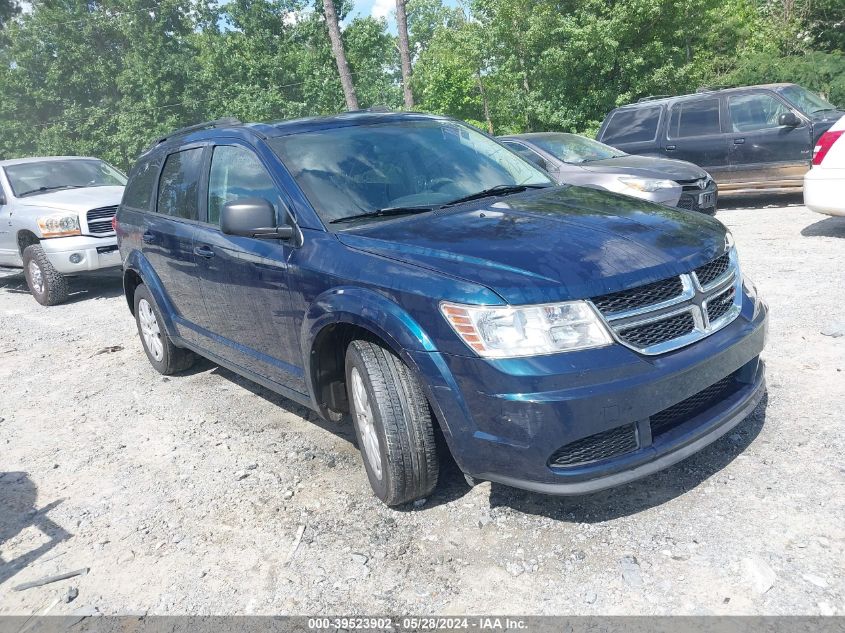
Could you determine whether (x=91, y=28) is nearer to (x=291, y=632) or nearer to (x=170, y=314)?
(x=170, y=314)

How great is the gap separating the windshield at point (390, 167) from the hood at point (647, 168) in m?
5.07

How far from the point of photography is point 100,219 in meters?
9.07

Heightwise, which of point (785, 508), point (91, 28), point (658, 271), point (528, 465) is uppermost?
point (91, 28)

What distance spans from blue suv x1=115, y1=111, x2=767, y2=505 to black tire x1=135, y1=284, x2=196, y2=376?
1.24 metres

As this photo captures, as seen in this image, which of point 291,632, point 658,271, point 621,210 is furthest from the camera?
point 621,210

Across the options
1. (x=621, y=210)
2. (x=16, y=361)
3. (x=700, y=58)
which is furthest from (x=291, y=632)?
(x=700, y=58)

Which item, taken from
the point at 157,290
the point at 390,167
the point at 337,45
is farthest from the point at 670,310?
the point at 337,45

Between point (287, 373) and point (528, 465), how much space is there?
5.38 ft

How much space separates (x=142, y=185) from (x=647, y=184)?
5.94 meters

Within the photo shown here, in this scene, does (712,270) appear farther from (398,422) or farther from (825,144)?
(825,144)

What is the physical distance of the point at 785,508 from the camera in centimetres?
286

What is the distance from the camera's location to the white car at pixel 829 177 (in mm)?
7211

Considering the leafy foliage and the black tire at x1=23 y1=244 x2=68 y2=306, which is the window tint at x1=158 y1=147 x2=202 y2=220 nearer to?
the black tire at x1=23 y1=244 x2=68 y2=306

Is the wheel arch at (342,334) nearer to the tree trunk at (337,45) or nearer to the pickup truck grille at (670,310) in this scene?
Result: the pickup truck grille at (670,310)
